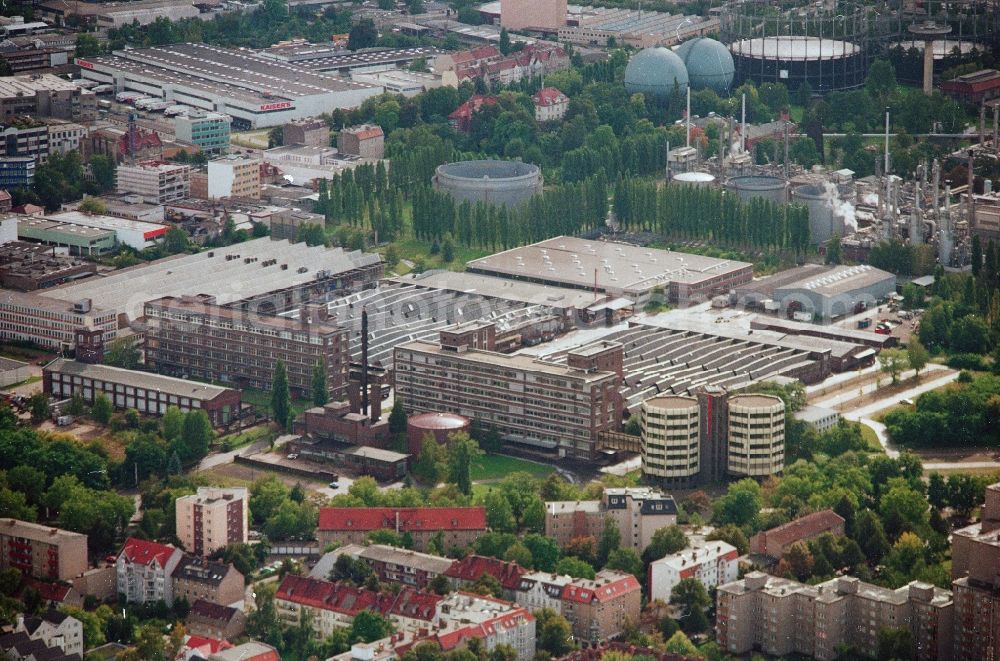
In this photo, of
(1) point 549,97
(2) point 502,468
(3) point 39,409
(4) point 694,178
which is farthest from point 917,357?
(1) point 549,97

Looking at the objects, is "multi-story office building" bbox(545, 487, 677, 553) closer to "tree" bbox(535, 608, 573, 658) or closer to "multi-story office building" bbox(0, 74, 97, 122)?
"tree" bbox(535, 608, 573, 658)

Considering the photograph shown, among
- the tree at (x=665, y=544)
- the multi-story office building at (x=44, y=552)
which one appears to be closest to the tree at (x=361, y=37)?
the multi-story office building at (x=44, y=552)

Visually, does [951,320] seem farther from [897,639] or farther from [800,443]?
[897,639]

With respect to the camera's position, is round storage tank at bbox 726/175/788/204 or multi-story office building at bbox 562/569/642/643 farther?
round storage tank at bbox 726/175/788/204

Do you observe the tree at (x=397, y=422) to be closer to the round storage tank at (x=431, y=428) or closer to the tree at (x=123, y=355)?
the round storage tank at (x=431, y=428)

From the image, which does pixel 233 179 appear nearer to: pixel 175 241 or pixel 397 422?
pixel 175 241

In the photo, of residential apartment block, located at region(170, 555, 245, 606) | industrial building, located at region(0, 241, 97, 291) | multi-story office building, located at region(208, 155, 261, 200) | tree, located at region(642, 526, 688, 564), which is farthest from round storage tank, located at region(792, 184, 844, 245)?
residential apartment block, located at region(170, 555, 245, 606)

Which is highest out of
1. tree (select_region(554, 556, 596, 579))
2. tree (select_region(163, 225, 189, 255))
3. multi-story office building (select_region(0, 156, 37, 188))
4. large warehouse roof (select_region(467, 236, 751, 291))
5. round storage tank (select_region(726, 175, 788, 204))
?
multi-story office building (select_region(0, 156, 37, 188))
